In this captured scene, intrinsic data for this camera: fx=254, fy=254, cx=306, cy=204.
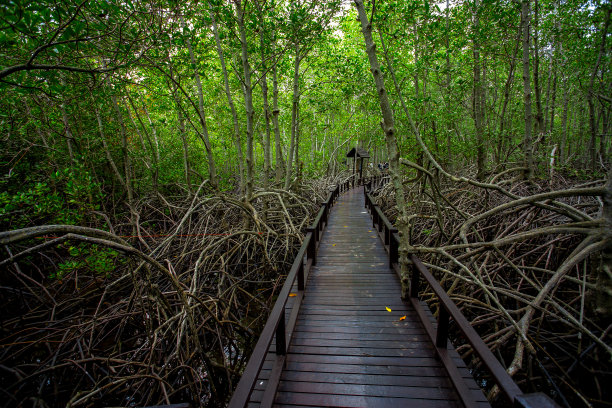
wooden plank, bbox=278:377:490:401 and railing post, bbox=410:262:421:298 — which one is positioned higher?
railing post, bbox=410:262:421:298

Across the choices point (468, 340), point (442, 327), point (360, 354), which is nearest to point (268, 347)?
point (360, 354)

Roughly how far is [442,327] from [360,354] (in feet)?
2.80

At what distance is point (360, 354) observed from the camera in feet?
8.61

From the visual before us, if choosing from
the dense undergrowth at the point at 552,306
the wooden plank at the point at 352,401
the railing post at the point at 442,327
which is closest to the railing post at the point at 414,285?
the dense undergrowth at the point at 552,306

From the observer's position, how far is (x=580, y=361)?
8.79 ft

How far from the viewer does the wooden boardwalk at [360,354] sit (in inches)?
84.2

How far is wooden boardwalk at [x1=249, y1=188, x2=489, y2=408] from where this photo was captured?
2.14m

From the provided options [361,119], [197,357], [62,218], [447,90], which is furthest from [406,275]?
[361,119]

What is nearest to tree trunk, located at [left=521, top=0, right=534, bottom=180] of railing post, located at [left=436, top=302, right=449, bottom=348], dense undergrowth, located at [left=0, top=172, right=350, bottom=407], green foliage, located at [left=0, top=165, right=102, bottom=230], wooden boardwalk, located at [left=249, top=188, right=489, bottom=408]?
wooden boardwalk, located at [left=249, top=188, right=489, bottom=408]

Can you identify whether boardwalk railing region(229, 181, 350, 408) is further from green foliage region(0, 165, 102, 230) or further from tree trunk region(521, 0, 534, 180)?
tree trunk region(521, 0, 534, 180)

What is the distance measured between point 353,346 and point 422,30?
22.2 feet

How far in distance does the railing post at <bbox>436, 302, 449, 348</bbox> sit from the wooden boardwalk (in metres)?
0.17

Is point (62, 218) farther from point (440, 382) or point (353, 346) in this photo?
point (440, 382)

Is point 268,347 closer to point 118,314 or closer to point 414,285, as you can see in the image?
point 414,285
